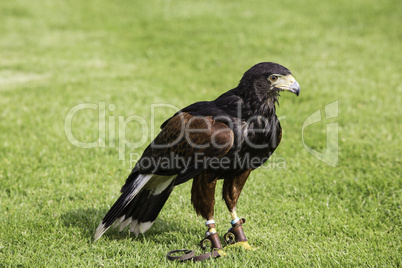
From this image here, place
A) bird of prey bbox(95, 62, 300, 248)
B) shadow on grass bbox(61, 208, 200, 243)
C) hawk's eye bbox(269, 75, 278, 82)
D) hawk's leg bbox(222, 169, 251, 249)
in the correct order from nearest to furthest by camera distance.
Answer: bird of prey bbox(95, 62, 300, 248), hawk's eye bbox(269, 75, 278, 82), hawk's leg bbox(222, 169, 251, 249), shadow on grass bbox(61, 208, 200, 243)

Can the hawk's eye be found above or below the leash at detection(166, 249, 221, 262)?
above

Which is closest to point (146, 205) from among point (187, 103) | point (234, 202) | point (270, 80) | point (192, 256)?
point (192, 256)

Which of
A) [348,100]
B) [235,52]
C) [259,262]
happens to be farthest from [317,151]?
[235,52]

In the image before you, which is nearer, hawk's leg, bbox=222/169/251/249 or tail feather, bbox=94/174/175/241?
hawk's leg, bbox=222/169/251/249

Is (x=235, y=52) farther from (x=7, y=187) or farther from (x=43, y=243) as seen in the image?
(x=43, y=243)

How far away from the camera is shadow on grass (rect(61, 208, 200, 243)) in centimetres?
521

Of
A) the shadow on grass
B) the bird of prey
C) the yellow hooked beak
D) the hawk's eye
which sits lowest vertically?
the shadow on grass

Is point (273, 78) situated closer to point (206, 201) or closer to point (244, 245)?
point (206, 201)

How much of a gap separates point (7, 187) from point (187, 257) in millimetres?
3068

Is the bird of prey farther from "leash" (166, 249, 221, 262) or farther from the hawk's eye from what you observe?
"leash" (166, 249, 221, 262)

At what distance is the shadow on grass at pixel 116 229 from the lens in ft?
17.1

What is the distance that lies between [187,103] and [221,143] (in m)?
5.39

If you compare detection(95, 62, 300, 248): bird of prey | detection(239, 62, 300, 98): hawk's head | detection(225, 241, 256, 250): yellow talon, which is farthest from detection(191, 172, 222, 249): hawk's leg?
detection(239, 62, 300, 98): hawk's head

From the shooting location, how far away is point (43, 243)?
4.93m
